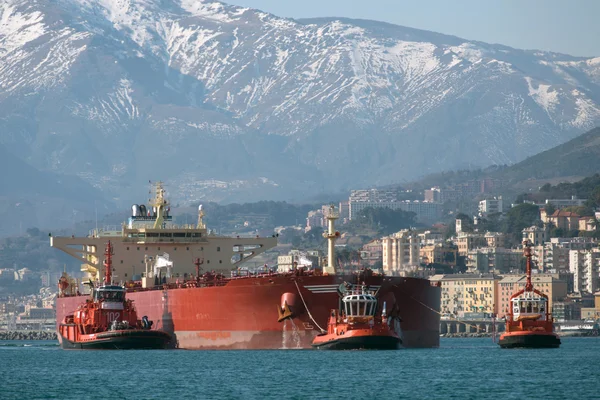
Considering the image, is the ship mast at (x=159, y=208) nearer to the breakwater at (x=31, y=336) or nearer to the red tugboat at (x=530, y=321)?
the red tugboat at (x=530, y=321)

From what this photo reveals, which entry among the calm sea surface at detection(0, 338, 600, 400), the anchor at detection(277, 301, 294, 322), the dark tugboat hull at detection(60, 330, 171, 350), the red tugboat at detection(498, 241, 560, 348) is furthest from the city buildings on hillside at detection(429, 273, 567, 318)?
the anchor at detection(277, 301, 294, 322)

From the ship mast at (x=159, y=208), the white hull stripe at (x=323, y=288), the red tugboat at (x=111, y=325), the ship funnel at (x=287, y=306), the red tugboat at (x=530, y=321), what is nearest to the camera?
the white hull stripe at (x=323, y=288)

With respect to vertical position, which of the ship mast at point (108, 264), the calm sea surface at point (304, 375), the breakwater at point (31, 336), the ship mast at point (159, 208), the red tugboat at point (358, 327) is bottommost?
the breakwater at point (31, 336)

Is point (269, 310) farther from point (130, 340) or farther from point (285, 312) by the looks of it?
point (130, 340)

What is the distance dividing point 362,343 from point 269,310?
592 cm

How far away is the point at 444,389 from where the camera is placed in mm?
60344

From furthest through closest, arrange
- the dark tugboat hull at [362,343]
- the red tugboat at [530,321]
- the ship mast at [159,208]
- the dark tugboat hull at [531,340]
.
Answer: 1. the ship mast at [159,208]
2. the dark tugboat hull at [531,340]
3. the red tugboat at [530,321]
4. the dark tugboat hull at [362,343]

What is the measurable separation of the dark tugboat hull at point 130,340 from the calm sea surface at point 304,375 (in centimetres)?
63

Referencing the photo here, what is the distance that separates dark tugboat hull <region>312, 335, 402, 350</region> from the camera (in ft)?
244

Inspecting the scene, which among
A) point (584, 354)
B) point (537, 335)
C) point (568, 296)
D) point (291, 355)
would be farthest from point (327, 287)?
point (568, 296)

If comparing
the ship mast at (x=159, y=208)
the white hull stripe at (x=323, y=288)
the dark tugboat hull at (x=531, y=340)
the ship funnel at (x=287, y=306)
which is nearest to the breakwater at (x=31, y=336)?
the ship mast at (x=159, y=208)

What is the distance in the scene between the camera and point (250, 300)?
7912cm

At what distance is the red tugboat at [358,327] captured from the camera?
243 ft

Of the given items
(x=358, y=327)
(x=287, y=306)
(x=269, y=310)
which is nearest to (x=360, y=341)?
(x=358, y=327)
